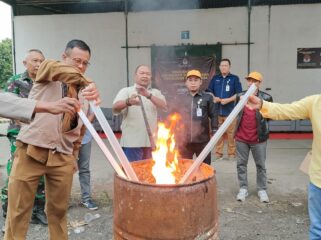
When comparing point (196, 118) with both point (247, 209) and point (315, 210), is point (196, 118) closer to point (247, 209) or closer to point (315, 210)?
point (247, 209)

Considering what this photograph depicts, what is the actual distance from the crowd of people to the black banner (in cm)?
563

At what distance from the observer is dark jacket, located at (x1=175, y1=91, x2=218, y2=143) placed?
5031 mm

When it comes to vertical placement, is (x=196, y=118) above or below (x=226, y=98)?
below

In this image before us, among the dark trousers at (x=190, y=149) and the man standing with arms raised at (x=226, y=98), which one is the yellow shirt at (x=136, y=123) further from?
the man standing with arms raised at (x=226, y=98)

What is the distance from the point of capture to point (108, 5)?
411 inches

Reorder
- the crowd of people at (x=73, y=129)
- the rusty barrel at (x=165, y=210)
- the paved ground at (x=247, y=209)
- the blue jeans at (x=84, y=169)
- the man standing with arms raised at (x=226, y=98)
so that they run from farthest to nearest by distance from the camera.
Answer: the man standing with arms raised at (x=226, y=98) < the blue jeans at (x=84, y=169) < the paved ground at (x=247, y=209) < the crowd of people at (x=73, y=129) < the rusty barrel at (x=165, y=210)

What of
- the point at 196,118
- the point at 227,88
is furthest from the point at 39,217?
the point at 227,88

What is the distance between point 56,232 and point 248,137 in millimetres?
2808

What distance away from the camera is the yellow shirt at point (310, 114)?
115 inches

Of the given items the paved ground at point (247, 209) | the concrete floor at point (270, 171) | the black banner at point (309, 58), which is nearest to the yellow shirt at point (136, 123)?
the paved ground at point (247, 209)

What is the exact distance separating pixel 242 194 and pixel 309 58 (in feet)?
19.8

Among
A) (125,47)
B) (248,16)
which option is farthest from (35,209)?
(248,16)

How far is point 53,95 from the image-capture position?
2961 mm

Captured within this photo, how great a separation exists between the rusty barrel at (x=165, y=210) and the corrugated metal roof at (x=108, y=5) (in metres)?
8.04
